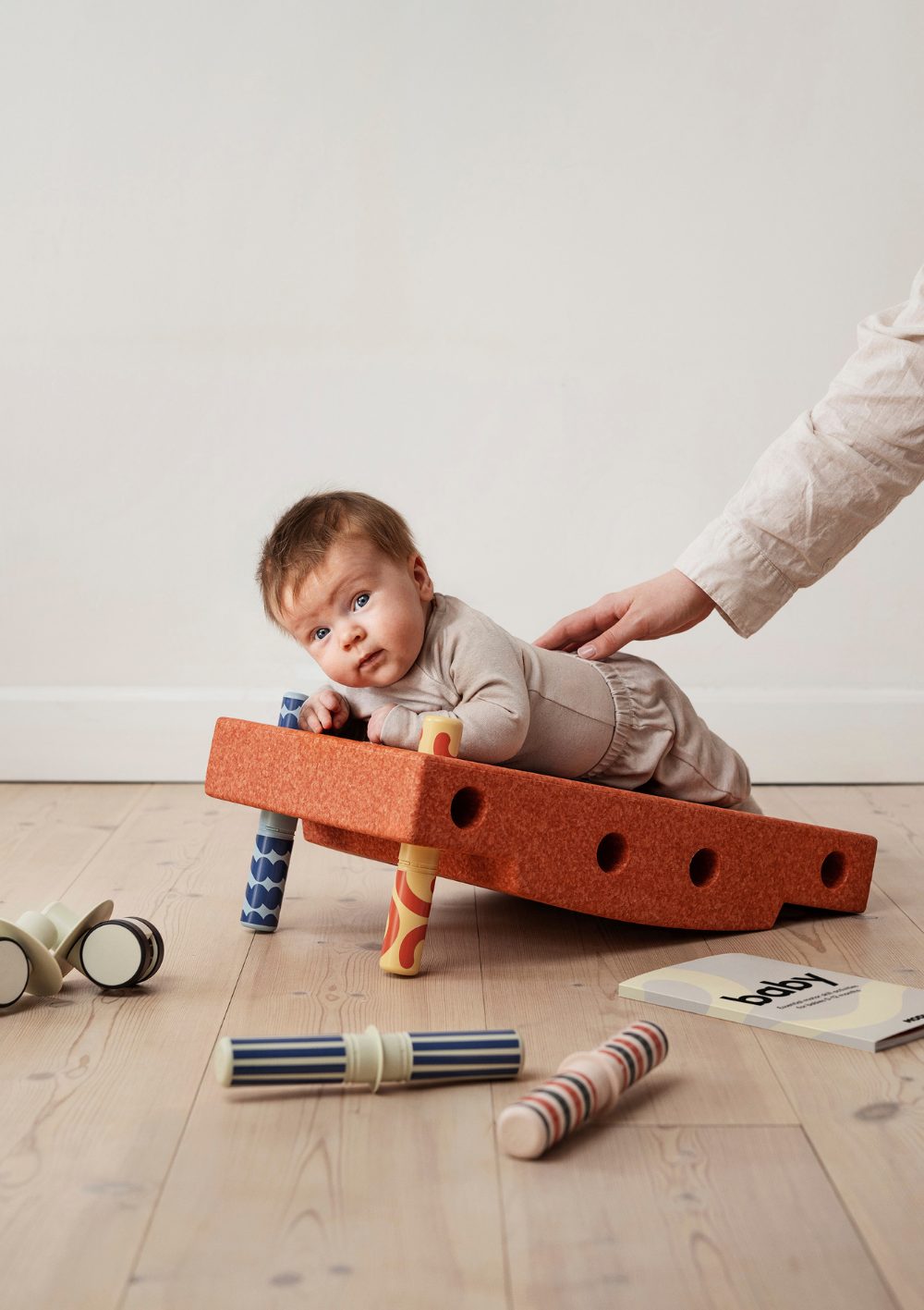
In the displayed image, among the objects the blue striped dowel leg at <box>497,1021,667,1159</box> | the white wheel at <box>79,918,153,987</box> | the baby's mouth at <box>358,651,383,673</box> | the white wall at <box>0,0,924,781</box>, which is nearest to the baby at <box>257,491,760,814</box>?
the baby's mouth at <box>358,651,383,673</box>

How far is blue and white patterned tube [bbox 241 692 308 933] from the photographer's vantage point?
1343mm

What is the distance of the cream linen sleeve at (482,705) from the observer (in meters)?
1.28

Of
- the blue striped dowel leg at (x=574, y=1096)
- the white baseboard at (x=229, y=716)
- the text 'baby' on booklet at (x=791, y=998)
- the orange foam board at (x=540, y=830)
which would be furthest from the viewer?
the white baseboard at (x=229, y=716)

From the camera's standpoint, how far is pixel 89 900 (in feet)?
4.81

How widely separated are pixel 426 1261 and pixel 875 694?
188 centimetres

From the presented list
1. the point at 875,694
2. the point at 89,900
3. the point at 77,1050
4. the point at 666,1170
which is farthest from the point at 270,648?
the point at 666,1170

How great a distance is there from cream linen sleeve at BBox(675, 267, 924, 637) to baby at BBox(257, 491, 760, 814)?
0.18 m

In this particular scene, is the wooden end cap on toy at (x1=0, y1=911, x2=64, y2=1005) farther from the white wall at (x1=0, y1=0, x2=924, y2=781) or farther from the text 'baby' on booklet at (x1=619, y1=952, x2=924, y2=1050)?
the white wall at (x1=0, y1=0, x2=924, y2=781)

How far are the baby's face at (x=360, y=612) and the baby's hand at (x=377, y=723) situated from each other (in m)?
0.04

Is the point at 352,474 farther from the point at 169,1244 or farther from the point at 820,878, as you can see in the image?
the point at 169,1244

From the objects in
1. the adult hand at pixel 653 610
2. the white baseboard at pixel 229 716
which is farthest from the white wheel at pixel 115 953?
the white baseboard at pixel 229 716

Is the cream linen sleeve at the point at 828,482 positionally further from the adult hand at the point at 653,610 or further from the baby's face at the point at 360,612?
the baby's face at the point at 360,612

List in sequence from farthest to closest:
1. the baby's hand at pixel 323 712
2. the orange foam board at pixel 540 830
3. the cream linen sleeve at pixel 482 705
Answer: the baby's hand at pixel 323 712, the cream linen sleeve at pixel 482 705, the orange foam board at pixel 540 830

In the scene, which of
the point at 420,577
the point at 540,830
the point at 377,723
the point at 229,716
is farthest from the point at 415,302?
the point at 540,830
